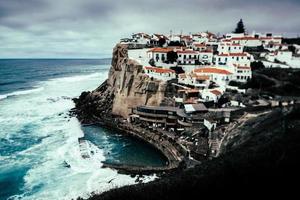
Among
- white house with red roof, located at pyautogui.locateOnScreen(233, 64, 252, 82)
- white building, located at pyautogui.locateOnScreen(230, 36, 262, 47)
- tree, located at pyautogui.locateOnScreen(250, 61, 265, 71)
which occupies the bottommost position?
white house with red roof, located at pyautogui.locateOnScreen(233, 64, 252, 82)

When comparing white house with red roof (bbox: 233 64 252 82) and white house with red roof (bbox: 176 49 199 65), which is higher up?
white house with red roof (bbox: 176 49 199 65)

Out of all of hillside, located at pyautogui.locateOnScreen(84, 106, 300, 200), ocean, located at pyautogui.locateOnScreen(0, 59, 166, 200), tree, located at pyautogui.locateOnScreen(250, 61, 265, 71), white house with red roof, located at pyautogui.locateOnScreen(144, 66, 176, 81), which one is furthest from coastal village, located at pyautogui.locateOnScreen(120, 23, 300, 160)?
hillside, located at pyautogui.locateOnScreen(84, 106, 300, 200)

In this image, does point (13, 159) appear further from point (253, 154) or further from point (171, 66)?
point (171, 66)

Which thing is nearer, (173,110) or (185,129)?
(185,129)

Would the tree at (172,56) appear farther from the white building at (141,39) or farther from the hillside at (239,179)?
the hillside at (239,179)

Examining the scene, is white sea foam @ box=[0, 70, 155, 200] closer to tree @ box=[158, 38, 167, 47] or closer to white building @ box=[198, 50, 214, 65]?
white building @ box=[198, 50, 214, 65]

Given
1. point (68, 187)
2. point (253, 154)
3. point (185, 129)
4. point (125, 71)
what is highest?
point (125, 71)

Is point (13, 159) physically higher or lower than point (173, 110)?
lower

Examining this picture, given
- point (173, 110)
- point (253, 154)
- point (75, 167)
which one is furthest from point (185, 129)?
point (253, 154)

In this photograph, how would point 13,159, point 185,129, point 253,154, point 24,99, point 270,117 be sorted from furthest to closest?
point 24,99 → point 185,129 → point 13,159 → point 270,117 → point 253,154
